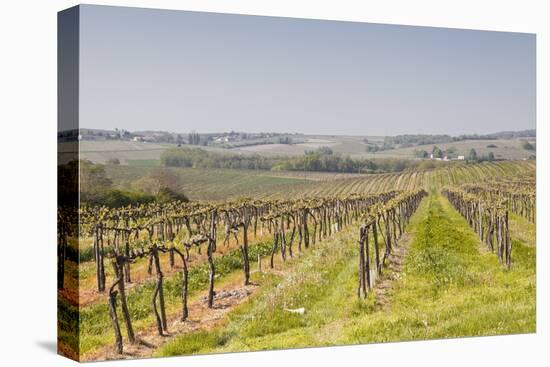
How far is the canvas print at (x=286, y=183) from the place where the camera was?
40.0 ft

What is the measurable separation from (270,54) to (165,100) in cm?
185

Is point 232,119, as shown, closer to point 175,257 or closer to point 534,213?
point 175,257

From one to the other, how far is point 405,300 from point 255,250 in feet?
7.83

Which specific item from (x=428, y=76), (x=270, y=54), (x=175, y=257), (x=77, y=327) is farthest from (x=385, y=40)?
(x=77, y=327)

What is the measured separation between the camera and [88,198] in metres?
12.0

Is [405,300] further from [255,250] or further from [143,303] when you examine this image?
[143,303]

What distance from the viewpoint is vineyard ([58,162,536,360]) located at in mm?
12055

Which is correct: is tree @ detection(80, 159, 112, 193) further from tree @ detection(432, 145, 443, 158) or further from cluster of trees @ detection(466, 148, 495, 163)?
cluster of trees @ detection(466, 148, 495, 163)

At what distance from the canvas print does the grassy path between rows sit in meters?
0.03

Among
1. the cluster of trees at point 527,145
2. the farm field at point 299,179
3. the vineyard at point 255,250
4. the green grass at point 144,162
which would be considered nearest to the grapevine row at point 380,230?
the vineyard at point 255,250

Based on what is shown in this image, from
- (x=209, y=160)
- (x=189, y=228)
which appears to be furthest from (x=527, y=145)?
(x=189, y=228)

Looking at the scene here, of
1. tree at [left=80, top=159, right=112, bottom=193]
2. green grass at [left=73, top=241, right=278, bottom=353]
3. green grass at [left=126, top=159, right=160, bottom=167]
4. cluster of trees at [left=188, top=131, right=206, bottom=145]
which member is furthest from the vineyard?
cluster of trees at [left=188, top=131, right=206, bottom=145]

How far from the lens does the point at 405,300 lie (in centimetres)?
1412

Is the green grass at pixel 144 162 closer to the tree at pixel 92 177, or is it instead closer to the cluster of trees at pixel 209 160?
the cluster of trees at pixel 209 160
